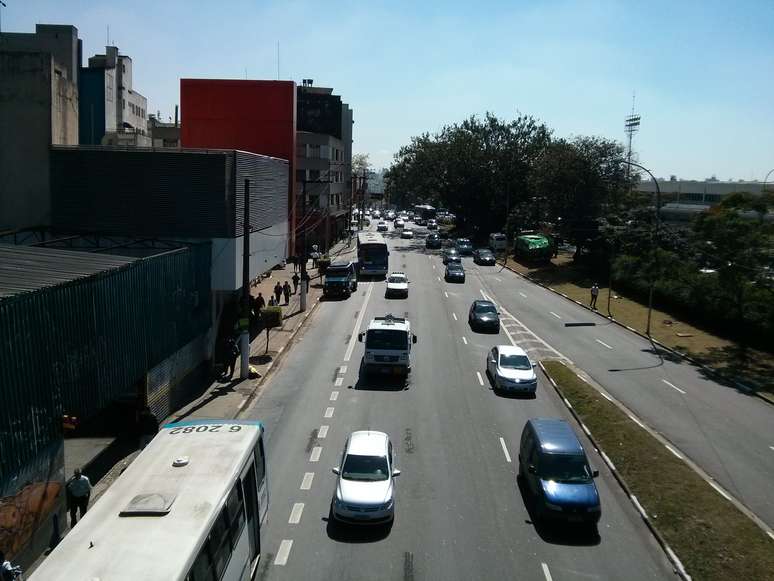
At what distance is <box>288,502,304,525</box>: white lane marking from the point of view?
16031 mm

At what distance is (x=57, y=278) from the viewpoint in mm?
16250

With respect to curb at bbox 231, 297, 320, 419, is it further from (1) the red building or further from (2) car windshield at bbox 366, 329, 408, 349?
(1) the red building

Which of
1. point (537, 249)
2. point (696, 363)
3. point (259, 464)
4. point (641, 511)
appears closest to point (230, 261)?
point (259, 464)

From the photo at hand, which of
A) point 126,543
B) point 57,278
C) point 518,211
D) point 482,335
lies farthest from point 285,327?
point 518,211

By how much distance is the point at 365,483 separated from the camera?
1625 centimetres

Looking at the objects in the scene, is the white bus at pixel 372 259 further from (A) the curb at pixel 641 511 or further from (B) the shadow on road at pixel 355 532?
(B) the shadow on road at pixel 355 532

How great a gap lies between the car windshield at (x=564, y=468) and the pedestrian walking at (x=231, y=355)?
49.2 feet

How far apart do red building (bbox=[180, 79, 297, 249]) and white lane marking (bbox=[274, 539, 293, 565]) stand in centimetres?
3320

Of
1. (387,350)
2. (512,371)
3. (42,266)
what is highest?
(42,266)

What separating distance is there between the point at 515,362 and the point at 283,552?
15.8 meters

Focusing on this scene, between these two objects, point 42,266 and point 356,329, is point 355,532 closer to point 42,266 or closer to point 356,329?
point 42,266

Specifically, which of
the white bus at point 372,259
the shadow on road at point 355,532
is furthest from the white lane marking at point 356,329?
the shadow on road at point 355,532

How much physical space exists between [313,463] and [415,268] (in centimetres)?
4872

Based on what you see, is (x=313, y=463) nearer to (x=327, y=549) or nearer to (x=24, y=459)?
(x=327, y=549)
